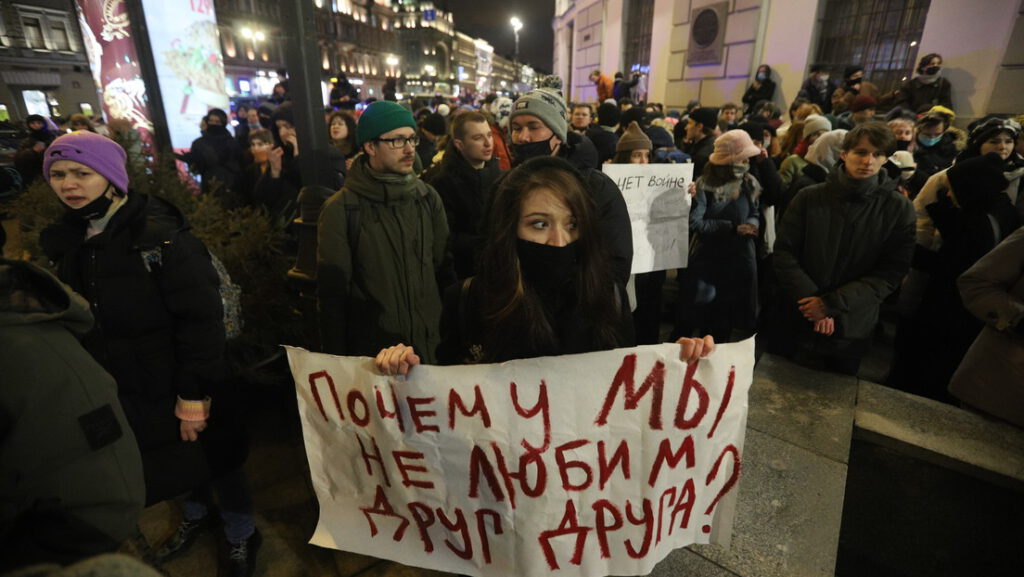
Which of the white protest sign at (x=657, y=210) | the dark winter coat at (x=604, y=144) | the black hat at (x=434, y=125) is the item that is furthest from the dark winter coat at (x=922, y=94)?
the black hat at (x=434, y=125)

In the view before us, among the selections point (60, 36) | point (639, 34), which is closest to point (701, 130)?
point (639, 34)

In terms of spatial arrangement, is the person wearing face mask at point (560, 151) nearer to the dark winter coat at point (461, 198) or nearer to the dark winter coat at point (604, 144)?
the dark winter coat at point (461, 198)

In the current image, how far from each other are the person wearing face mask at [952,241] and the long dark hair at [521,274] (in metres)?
3.57

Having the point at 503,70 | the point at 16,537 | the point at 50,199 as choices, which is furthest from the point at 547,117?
the point at 503,70

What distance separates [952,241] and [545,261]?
382 cm

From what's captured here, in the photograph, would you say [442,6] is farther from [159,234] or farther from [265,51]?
[159,234]

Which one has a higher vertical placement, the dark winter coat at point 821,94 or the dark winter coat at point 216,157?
the dark winter coat at point 821,94

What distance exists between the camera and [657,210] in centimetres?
381

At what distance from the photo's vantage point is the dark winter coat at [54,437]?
1.25m

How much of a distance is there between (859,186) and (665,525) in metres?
2.48

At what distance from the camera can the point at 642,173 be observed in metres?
3.68

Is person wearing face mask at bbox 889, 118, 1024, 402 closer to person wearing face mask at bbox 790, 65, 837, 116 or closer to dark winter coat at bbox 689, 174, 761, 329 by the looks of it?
dark winter coat at bbox 689, 174, 761, 329

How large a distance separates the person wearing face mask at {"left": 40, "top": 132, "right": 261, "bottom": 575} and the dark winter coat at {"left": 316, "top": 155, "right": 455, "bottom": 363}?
0.56 m

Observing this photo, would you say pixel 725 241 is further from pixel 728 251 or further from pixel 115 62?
pixel 115 62
